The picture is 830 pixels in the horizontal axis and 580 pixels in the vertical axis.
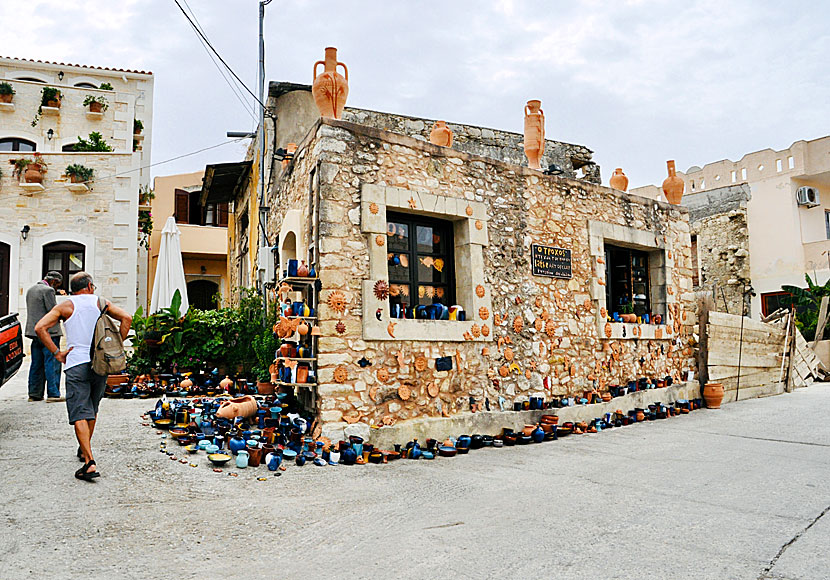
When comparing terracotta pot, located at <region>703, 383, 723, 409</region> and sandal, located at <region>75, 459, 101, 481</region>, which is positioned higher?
sandal, located at <region>75, 459, 101, 481</region>

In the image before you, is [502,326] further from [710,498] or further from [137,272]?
[137,272]

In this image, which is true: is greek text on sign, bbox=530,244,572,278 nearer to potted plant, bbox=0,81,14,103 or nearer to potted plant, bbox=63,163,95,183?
potted plant, bbox=63,163,95,183

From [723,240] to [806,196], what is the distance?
2484 millimetres

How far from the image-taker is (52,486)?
168 inches

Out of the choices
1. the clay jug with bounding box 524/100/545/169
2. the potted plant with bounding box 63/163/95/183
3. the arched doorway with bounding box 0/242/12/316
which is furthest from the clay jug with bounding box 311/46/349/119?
the arched doorway with bounding box 0/242/12/316

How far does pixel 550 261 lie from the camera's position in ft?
26.0

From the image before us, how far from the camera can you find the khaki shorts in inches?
175

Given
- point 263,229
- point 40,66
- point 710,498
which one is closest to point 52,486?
point 710,498

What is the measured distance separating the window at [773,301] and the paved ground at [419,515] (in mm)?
12942

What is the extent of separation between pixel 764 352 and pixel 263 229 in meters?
9.04

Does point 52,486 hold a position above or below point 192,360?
below

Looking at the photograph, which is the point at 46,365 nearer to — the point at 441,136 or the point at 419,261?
the point at 419,261

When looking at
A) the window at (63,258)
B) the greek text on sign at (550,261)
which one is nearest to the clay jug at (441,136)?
the greek text on sign at (550,261)

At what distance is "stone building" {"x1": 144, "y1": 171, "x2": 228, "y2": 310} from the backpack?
564 inches
